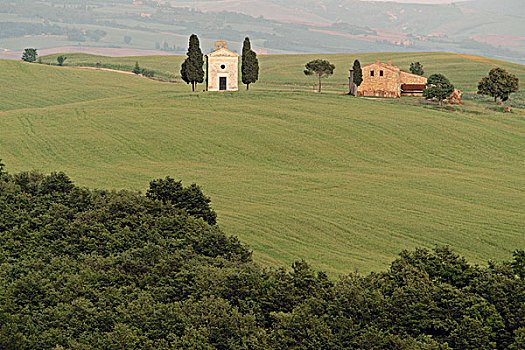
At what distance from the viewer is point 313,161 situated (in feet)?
184

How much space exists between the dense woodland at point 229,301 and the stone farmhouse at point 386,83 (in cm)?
7127

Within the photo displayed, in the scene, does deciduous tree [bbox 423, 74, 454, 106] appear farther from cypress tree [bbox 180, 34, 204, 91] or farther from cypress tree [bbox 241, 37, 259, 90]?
cypress tree [bbox 180, 34, 204, 91]

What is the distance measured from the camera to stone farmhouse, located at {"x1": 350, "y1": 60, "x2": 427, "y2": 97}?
89750 mm

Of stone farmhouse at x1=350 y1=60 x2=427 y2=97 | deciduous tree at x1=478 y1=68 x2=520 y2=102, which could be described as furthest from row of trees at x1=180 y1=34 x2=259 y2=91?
deciduous tree at x1=478 y1=68 x2=520 y2=102

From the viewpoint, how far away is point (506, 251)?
32.0 m

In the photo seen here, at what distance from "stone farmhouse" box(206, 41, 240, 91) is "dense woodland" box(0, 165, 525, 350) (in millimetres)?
65926

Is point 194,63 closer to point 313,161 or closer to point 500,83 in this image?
point 313,161

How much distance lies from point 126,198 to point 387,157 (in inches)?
1422

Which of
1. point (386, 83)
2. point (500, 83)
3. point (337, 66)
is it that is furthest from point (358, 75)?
point (337, 66)

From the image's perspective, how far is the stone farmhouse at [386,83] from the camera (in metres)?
89.8

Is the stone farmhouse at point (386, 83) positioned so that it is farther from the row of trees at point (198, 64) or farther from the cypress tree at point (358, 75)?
the row of trees at point (198, 64)

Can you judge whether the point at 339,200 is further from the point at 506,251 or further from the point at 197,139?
the point at 197,139

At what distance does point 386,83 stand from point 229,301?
77970 mm

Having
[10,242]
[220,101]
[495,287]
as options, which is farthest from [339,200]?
[220,101]
